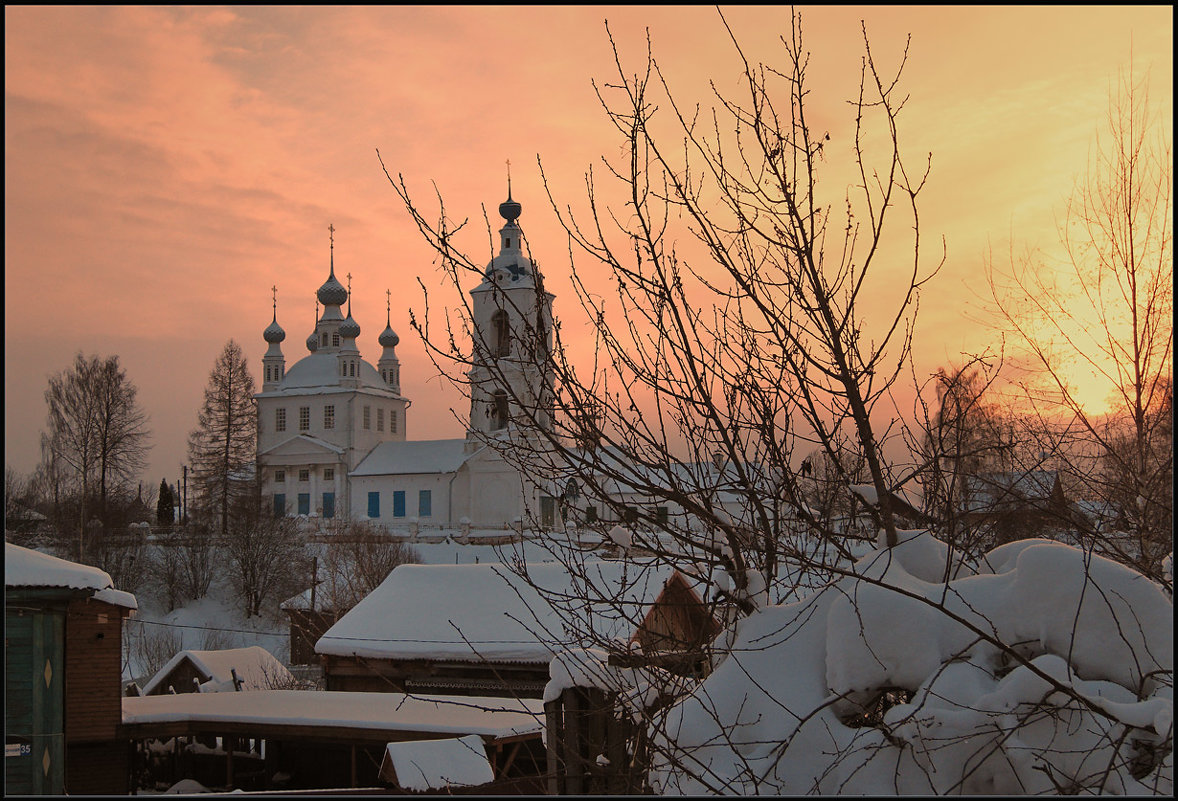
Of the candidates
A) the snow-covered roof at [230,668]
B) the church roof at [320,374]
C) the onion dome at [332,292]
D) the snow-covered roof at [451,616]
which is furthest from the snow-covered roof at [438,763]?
the onion dome at [332,292]

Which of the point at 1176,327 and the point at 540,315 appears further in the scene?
the point at 540,315

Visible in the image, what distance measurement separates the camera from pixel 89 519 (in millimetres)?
Answer: 41000

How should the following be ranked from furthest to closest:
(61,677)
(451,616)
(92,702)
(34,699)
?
(451,616)
(92,702)
(61,677)
(34,699)

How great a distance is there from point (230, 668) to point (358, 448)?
35552 millimetres

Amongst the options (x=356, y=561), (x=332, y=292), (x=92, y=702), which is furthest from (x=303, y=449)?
(x=92, y=702)

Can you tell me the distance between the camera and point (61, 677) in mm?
14086

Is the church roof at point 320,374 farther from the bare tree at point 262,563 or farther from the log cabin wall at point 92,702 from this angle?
the log cabin wall at point 92,702

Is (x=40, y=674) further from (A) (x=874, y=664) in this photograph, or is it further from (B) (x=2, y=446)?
(A) (x=874, y=664)

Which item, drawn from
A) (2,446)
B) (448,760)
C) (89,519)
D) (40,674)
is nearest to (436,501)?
(89,519)

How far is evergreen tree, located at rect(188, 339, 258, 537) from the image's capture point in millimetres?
53500

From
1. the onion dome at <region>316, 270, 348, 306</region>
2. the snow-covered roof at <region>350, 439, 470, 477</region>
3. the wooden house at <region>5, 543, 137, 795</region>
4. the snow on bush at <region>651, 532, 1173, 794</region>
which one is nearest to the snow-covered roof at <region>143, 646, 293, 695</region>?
the wooden house at <region>5, 543, 137, 795</region>

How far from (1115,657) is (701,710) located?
3.98 ft

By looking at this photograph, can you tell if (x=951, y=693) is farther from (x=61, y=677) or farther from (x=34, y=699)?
(x=61, y=677)

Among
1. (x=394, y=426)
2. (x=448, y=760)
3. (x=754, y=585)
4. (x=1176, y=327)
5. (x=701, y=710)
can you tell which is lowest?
(x=448, y=760)
